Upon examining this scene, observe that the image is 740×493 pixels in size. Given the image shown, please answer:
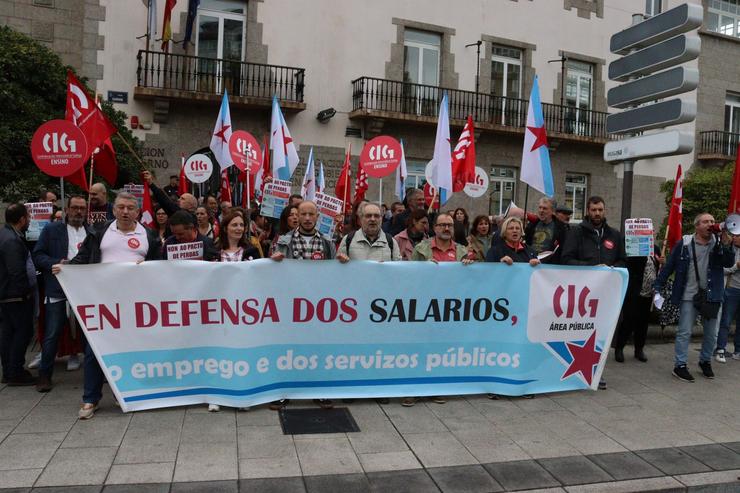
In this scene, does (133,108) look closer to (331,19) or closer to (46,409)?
(331,19)

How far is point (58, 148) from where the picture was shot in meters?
5.95

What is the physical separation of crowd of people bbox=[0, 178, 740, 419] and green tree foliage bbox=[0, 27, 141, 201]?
1359 millimetres

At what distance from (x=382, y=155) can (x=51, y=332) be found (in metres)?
4.66

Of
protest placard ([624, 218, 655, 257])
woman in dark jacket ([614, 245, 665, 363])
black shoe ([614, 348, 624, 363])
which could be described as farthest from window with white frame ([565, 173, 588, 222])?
protest placard ([624, 218, 655, 257])

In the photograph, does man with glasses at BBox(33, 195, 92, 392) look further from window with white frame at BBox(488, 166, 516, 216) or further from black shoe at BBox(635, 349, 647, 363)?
window with white frame at BBox(488, 166, 516, 216)

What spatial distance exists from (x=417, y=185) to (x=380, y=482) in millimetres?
14789

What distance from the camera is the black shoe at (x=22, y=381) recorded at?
583cm

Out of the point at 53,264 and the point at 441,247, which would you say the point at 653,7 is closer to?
the point at 441,247

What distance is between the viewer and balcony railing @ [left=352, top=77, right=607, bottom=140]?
17.3 m

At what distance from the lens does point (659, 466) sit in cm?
441

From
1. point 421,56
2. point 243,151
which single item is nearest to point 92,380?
point 243,151

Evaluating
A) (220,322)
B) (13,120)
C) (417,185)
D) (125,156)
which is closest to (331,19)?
(417,185)

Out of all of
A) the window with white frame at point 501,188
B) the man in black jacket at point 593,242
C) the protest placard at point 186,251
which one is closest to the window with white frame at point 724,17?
the window with white frame at point 501,188

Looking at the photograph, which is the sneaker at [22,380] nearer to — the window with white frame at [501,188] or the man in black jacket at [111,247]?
the man in black jacket at [111,247]
